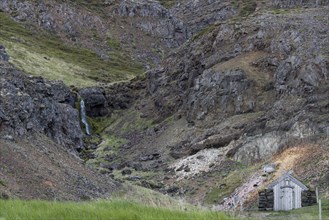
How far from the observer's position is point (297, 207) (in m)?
32.1

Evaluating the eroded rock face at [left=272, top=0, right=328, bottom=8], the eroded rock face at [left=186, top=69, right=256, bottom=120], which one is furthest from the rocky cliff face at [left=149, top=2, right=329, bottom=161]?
the eroded rock face at [left=272, top=0, right=328, bottom=8]

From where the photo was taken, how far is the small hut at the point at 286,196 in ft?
106

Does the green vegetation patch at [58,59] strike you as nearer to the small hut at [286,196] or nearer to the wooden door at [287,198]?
the small hut at [286,196]

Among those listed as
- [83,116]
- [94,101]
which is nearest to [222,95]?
[83,116]

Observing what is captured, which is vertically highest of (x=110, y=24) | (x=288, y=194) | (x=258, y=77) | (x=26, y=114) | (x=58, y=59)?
(x=110, y=24)

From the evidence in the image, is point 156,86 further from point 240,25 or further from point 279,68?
point 279,68

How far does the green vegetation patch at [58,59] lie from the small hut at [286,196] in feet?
199

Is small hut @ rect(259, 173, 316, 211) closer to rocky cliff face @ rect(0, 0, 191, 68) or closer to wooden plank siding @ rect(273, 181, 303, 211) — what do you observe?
wooden plank siding @ rect(273, 181, 303, 211)

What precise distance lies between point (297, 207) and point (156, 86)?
46.4m

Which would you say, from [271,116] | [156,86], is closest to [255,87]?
[271,116]

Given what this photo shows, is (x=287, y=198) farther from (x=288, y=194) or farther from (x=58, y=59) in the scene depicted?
(x=58, y=59)

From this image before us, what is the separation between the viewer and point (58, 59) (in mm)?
109750

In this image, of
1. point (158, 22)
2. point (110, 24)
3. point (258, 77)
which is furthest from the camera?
point (158, 22)

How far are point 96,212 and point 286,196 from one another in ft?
76.1
